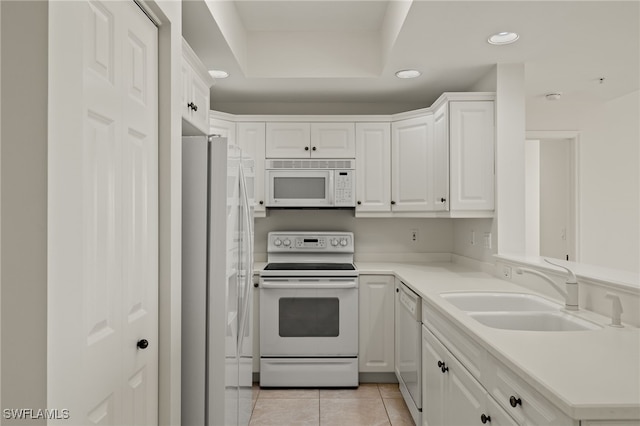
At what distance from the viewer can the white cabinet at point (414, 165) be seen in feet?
10.6

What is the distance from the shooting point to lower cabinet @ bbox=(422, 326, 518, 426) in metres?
1.40

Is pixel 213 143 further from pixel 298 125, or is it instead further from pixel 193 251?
pixel 298 125

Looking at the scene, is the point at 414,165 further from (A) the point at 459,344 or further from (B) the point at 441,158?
(A) the point at 459,344

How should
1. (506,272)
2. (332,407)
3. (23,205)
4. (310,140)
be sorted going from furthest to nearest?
(310,140), (332,407), (506,272), (23,205)

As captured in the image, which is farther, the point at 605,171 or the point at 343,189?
Result: the point at 605,171

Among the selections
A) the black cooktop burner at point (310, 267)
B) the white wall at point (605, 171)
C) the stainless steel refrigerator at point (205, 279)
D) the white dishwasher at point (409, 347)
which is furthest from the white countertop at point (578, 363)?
the white wall at point (605, 171)

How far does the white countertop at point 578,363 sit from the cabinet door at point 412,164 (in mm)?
1575

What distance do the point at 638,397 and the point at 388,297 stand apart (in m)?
2.23

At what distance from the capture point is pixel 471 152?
2924 mm

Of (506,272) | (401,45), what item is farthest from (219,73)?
(506,272)

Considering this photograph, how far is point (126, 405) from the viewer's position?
1.30 metres

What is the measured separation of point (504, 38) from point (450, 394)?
200 cm

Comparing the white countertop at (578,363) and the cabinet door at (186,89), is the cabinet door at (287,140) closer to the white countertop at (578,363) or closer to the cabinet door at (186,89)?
the cabinet door at (186,89)

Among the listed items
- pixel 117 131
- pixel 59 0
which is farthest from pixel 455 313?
pixel 59 0
